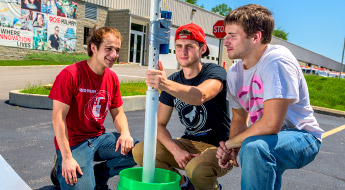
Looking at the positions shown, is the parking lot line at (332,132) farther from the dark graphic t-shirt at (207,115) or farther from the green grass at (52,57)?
the green grass at (52,57)

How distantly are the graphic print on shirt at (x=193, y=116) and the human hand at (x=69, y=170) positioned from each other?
3.42 ft

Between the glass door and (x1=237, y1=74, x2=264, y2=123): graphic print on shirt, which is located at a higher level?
the glass door

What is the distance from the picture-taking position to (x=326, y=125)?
8.19m

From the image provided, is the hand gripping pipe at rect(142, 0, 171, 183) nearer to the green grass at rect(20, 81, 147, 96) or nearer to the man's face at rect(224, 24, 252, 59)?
the man's face at rect(224, 24, 252, 59)

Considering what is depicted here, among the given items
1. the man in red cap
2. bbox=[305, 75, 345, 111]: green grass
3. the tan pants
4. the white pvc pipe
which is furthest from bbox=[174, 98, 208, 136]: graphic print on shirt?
bbox=[305, 75, 345, 111]: green grass

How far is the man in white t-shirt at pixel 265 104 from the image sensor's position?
1994 mm

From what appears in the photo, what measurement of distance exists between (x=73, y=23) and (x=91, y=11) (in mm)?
1944

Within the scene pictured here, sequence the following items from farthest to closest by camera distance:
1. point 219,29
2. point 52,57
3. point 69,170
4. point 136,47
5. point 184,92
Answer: point 136,47, point 52,57, point 219,29, point 69,170, point 184,92

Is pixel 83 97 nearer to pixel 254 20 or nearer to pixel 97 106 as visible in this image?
pixel 97 106

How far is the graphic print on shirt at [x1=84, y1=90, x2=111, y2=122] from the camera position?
2.74 meters

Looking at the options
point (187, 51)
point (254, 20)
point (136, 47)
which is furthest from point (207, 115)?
point (136, 47)

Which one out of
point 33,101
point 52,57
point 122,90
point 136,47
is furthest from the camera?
point 136,47

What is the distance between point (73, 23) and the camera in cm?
2039

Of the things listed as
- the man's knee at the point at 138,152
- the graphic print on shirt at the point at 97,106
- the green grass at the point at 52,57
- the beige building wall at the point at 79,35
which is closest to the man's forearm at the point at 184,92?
the man's knee at the point at 138,152
